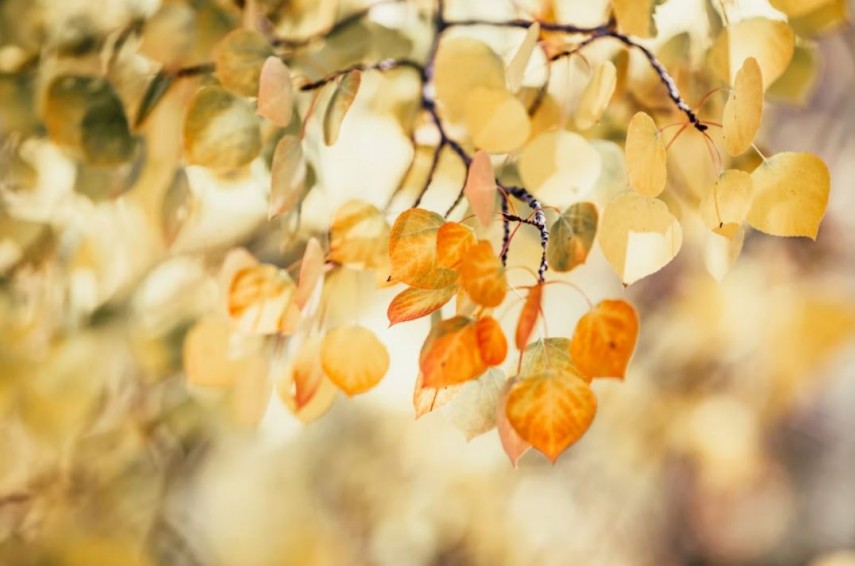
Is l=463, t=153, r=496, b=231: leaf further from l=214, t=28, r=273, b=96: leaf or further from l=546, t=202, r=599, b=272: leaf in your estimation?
l=214, t=28, r=273, b=96: leaf

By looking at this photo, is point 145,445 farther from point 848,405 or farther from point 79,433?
point 848,405

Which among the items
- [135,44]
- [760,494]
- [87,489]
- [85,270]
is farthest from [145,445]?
[760,494]

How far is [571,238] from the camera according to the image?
258 millimetres

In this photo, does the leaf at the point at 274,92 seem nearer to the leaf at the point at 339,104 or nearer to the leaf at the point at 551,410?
the leaf at the point at 339,104

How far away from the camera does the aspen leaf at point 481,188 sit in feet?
0.77

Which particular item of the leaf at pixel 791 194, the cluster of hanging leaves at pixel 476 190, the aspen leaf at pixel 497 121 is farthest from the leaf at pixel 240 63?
the leaf at pixel 791 194

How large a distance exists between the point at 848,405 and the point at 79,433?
4.35ft

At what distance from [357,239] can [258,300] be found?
0.19 ft

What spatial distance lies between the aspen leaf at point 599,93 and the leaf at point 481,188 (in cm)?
7

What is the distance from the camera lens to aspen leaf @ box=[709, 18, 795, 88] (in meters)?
0.30

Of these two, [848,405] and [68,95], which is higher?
[68,95]

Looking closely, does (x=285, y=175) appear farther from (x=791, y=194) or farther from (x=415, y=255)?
(x=791, y=194)

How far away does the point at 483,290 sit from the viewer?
0.73ft

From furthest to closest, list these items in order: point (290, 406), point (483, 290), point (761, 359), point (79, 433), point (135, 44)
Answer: point (761, 359)
point (79, 433)
point (135, 44)
point (290, 406)
point (483, 290)
